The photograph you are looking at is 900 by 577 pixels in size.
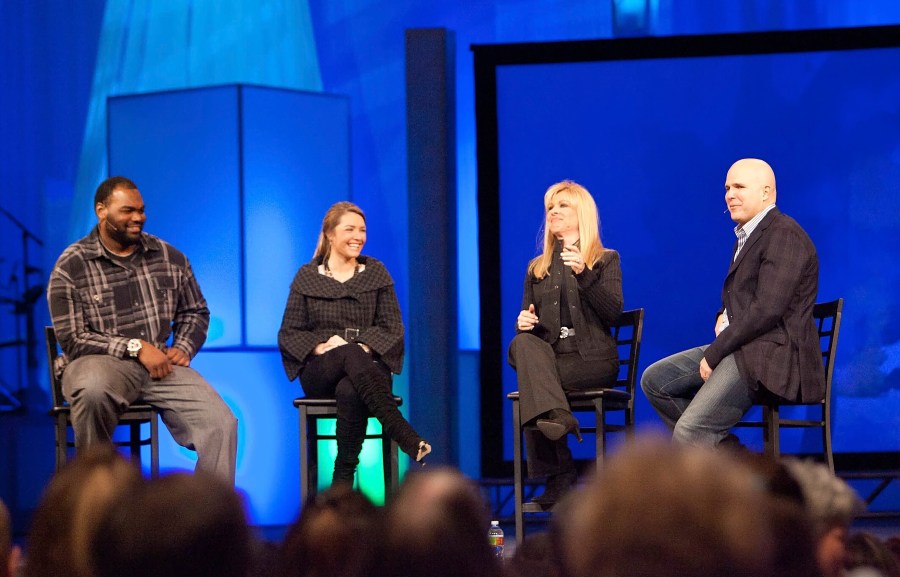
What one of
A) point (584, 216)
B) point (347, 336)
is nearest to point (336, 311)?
point (347, 336)

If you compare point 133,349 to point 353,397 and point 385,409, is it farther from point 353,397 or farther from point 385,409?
point 385,409

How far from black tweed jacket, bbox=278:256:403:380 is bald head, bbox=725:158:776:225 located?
141 cm

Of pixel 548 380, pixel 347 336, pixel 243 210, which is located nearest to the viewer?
pixel 548 380

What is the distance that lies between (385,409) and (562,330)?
0.74 m

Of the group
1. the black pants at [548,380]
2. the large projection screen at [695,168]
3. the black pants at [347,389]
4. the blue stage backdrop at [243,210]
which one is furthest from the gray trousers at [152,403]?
the large projection screen at [695,168]

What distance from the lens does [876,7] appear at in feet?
19.1

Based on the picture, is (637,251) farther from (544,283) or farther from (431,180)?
(544,283)

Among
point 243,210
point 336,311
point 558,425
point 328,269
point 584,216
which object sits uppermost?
point 243,210

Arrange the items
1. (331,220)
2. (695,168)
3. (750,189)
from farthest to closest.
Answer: (695,168) < (331,220) < (750,189)

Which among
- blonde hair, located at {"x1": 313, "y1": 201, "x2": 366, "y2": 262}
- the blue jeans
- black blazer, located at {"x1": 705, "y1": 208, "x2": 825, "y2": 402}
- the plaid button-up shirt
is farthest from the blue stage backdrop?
black blazer, located at {"x1": 705, "y1": 208, "x2": 825, "y2": 402}

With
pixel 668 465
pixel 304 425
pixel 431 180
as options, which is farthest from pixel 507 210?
pixel 668 465

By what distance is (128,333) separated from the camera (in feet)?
13.5

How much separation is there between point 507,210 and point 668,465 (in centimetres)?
484

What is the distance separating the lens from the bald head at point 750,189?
3799mm
